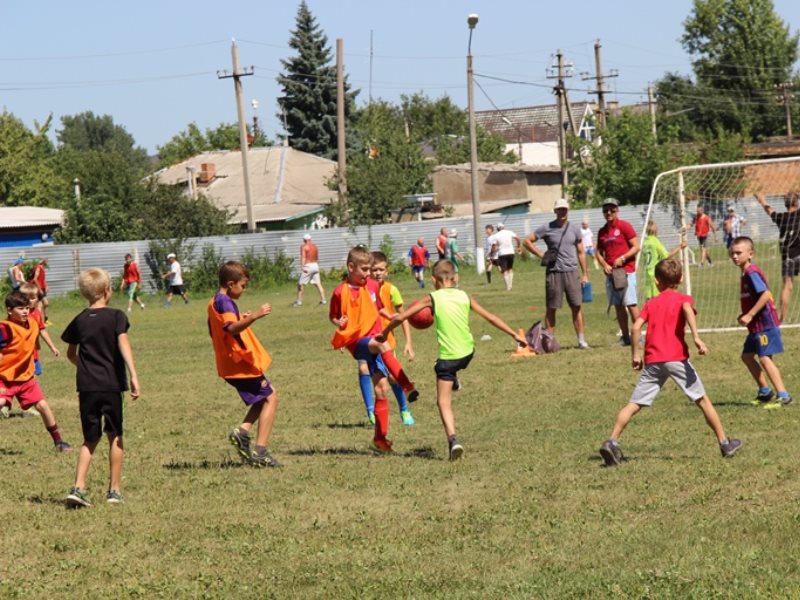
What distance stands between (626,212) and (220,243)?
56.2 ft

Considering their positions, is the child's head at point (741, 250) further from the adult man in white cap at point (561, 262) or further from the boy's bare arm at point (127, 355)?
the adult man in white cap at point (561, 262)

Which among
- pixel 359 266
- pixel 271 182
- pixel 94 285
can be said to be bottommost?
pixel 359 266

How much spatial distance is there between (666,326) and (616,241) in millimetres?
7974

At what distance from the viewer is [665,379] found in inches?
389

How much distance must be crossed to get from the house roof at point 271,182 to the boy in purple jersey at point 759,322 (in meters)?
47.8

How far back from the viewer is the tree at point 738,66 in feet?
288

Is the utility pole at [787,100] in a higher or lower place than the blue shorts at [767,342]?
higher

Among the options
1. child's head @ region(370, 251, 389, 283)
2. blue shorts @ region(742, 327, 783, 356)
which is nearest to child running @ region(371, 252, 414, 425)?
child's head @ region(370, 251, 389, 283)

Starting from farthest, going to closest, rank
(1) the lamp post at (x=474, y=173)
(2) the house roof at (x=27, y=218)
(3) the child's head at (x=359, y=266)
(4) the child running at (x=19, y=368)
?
(2) the house roof at (x=27, y=218), (1) the lamp post at (x=474, y=173), (4) the child running at (x=19, y=368), (3) the child's head at (x=359, y=266)

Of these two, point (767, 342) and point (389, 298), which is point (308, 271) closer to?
point (389, 298)

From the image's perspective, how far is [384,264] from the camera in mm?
12570

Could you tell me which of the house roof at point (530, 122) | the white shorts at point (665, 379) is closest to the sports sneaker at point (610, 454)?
the white shorts at point (665, 379)

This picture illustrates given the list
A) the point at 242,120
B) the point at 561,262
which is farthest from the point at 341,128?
the point at 561,262

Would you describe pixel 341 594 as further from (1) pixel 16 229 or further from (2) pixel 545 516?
(1) pixel 16 229
